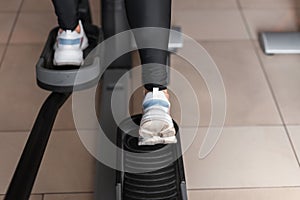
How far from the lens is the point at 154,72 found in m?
1.24

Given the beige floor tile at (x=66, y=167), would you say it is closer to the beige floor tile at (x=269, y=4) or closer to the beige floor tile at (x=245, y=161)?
the beige floor tile at (x=245, y=161)

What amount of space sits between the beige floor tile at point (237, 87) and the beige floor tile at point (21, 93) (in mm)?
425

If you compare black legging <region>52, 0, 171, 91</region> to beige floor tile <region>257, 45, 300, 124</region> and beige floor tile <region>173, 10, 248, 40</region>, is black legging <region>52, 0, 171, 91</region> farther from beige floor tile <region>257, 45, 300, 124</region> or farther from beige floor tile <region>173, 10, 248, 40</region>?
beige floor tile <region>173, 10, 248, 40</region>

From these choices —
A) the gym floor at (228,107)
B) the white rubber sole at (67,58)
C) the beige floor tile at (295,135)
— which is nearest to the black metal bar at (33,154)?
the white rubber sole at (67,58)

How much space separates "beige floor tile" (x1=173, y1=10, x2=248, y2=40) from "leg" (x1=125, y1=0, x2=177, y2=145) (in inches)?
30.6

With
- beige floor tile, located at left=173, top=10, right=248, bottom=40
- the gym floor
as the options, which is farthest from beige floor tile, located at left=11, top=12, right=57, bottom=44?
beige floor tile, located at left=173, top=10, right=248, bottom=40

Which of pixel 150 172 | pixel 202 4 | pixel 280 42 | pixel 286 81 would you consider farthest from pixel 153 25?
pixel 202 4

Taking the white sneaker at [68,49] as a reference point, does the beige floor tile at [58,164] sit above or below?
below

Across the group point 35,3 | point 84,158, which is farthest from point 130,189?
point 35,3

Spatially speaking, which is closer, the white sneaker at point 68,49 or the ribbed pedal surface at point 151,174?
the ribbed pedal surface at point 151,174

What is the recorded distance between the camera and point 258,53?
190cm

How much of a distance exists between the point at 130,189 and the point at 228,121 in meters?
0.52

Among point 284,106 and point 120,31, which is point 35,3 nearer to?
point 120,31

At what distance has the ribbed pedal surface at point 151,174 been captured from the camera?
1.13 meters
